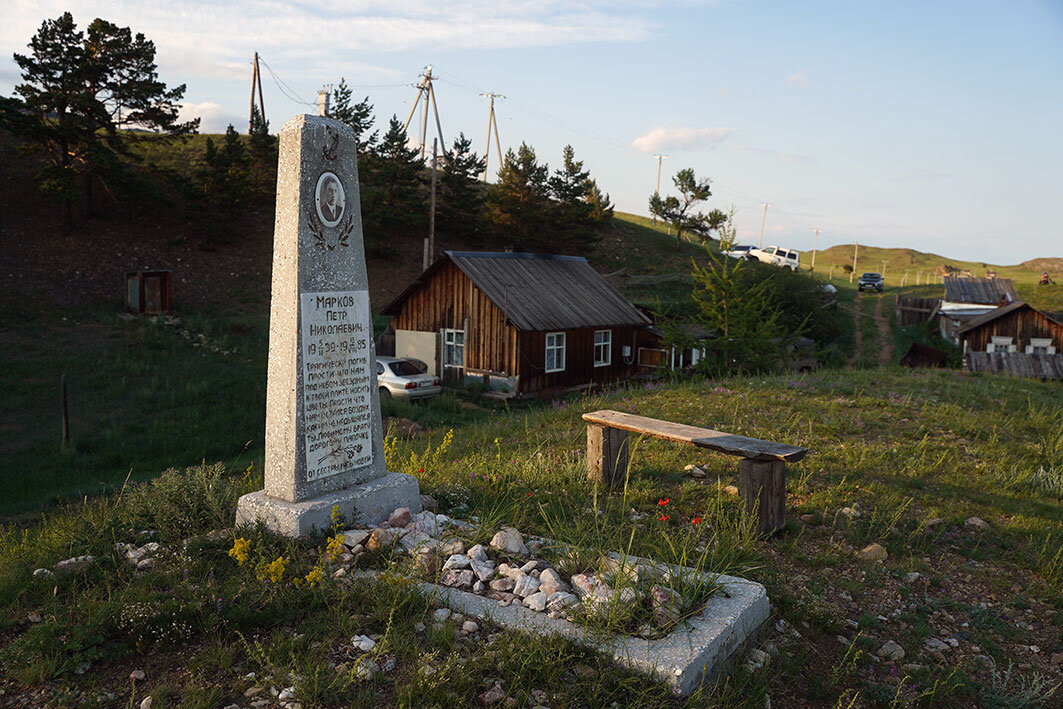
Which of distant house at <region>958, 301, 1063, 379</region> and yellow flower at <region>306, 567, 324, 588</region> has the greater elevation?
distant house at <region>958, 301, 1063, 379</region>

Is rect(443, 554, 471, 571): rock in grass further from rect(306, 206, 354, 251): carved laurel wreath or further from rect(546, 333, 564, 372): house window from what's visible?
rect(546, 333, 564, 372): house window

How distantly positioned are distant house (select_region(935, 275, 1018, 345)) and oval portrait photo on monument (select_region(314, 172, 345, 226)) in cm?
4091

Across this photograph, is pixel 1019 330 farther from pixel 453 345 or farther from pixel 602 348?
pixel 453 345

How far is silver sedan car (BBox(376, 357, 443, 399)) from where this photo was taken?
61.4 ft

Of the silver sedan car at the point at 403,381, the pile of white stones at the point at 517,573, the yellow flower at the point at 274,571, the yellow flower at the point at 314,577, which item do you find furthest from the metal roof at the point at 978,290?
the yellow flower at the point at 274,571

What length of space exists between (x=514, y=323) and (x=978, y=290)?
37181 millimetres

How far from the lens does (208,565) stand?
4.54m

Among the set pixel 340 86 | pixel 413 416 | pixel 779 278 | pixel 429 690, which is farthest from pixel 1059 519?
pixel 340 86

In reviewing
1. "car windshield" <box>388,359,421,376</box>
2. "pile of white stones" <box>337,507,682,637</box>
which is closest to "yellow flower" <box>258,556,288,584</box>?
"pile of white stones" <box>337,507,682,637</box>

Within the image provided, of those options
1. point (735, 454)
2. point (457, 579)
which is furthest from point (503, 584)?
point (735, 454)

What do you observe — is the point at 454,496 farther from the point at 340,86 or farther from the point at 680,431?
the point at 340,86

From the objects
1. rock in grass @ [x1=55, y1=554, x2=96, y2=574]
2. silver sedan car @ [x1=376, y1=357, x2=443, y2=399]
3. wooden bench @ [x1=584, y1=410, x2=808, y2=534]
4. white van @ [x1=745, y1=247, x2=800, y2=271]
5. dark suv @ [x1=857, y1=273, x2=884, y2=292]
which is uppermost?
white van @ [x1=745, y1=247, x2=800, y2=271]

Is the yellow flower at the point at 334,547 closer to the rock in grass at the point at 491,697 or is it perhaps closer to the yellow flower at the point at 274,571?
the yellow flower at the point at 274,571

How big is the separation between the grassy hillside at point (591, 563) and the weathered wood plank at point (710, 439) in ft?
1.85
